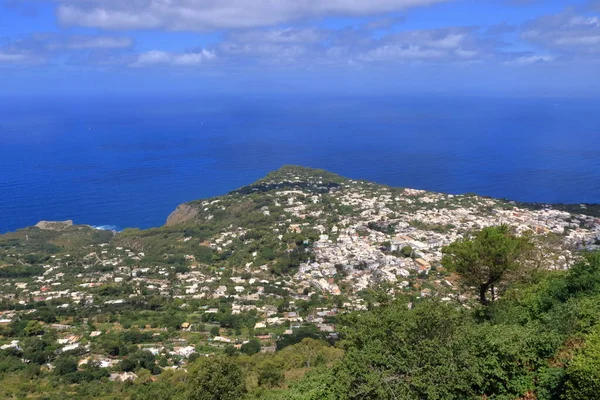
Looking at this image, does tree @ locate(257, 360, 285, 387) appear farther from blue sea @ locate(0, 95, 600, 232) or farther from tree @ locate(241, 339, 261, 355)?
blue sea @ locate(0, 95, 600, 232)

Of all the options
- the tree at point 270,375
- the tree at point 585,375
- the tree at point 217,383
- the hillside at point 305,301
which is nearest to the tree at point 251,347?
the hillside at point 305,301

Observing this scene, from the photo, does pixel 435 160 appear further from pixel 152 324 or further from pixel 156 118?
pixel 156 118

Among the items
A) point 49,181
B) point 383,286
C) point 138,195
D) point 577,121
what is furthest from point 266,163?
point 577,121

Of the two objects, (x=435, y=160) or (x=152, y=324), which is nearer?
(x=152, y=324)

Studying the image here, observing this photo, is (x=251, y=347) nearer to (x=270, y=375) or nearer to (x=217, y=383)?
(x=270, y=375)

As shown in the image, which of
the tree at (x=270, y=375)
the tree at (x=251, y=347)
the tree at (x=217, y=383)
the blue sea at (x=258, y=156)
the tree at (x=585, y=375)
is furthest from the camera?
the blue sea at (x=258, y=156)

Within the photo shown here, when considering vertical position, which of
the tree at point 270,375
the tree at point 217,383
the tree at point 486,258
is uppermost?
the tree at point 486,258

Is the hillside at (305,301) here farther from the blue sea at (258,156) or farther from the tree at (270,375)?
the blue sea at (258,156)
